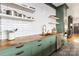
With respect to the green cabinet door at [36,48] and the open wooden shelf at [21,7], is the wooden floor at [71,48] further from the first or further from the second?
the open wooden shelf at [21,7]

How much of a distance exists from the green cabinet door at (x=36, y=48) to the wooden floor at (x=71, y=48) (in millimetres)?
263

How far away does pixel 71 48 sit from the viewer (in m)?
2.03

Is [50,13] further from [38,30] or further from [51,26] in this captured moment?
[38,30]

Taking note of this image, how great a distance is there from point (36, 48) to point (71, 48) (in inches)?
23.9

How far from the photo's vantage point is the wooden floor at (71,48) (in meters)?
2.01

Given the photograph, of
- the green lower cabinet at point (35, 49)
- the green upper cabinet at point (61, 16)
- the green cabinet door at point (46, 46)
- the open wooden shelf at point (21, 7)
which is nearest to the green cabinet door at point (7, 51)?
the green lower cabinet at point (35, 49)

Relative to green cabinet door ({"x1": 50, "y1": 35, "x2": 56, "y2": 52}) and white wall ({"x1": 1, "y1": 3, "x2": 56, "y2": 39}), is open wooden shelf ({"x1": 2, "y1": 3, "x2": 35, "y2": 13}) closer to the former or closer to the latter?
white wall ({"x1": 1, "y1": 3, "x2": 56, "y2": 39})

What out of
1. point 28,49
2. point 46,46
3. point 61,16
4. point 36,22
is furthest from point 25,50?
point 61,16

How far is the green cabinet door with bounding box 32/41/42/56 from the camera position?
76.4 inches

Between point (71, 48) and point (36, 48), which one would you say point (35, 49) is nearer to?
point (36, 48)

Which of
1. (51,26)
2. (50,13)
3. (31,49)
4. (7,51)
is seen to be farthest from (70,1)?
(7,51)

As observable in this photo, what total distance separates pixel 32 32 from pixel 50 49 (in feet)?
1.45

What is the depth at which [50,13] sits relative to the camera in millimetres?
2076

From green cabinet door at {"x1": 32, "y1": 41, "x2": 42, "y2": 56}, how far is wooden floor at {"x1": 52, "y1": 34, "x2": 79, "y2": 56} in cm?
26
